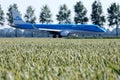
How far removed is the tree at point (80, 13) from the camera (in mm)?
87812

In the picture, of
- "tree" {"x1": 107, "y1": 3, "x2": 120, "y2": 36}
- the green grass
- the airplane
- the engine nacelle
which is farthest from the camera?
"tree" {"x1": 107, "y1": 3, "x2": 120, "y2": 36}

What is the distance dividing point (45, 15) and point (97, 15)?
46.6 ft

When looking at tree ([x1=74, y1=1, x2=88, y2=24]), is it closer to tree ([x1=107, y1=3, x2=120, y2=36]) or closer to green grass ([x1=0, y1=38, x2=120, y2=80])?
tree ([x1=107, y1=3, x2=120, y2=36])

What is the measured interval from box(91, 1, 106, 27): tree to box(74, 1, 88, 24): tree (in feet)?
8.72

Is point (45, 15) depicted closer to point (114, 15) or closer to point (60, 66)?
point (114, 15)

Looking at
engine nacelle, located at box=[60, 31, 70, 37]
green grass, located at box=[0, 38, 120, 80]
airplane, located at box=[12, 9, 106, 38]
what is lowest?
engine nacelle, located at box=[60, 31, 70, 37]

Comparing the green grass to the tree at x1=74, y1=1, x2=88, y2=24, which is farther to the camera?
the tree at x1=74, y1=1, x2=88, y2=24

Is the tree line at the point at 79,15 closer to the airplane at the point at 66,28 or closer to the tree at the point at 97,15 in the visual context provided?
the tree at the point at 97,15

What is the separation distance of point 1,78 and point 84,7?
9017 cm

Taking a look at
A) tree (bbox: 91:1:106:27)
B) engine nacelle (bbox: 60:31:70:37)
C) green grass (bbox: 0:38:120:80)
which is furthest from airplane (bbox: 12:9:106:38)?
green grass (bbox: 0:38:120:80)

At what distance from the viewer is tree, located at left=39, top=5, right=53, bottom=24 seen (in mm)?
90562

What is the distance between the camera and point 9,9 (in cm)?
9744

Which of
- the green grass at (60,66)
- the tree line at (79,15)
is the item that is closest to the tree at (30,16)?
the tree line at (79,15)

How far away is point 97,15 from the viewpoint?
8550 centimetres
